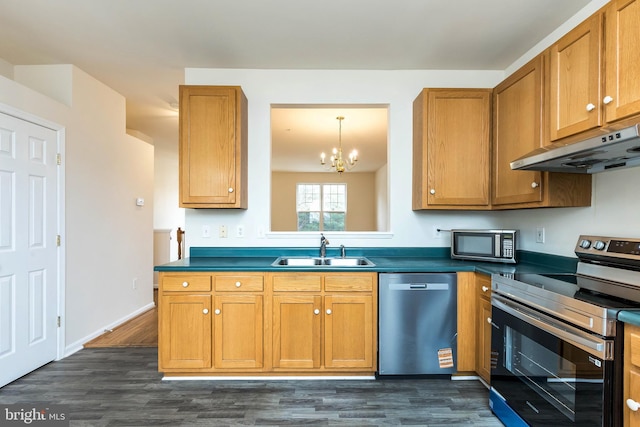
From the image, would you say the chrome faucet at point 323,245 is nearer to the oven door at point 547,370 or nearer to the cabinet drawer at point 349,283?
the cabinet drawer at point 349,283

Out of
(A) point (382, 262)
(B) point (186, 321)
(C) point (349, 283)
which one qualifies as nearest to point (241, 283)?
(B) point (186, 321)

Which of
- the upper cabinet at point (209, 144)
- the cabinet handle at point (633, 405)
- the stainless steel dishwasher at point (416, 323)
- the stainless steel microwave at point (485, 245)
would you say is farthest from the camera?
the upper cabinet at point (209, 144)

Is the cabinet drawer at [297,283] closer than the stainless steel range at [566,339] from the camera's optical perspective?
No

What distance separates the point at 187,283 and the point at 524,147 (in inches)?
97.9

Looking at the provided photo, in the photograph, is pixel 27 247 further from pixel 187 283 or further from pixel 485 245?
pixel 485 245

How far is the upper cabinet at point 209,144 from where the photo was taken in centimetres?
250

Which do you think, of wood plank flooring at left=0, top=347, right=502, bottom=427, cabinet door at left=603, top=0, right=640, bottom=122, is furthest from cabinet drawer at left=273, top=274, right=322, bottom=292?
cabinet door at left=603, top=0, right=640, bottom=122

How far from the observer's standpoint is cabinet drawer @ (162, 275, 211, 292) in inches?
88.9

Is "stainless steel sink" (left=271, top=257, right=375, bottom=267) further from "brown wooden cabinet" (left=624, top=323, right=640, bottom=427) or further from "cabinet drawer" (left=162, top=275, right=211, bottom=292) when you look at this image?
"brown wooden cabinet" (left=624, top=323, right=640, bottom=427)

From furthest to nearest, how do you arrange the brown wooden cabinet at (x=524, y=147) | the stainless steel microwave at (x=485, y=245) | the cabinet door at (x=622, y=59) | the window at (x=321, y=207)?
the window at (x=321, y=207) → the stainless steel microwave at (x=485, y=245) → the brown wooden cabinet at (x=524, y=147) → the cabinet door at (x=622, y=59)

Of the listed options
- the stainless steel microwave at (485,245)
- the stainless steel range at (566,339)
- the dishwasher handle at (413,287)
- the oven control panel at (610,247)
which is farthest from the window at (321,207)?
the oven control panel at (610,247)

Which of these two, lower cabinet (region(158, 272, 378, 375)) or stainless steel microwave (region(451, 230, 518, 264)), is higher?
stainless steel microwave (region(451, 230, 518, 264))

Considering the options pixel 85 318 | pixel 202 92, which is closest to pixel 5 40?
pixel 202 92

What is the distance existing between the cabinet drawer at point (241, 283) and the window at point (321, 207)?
7.26 metres
